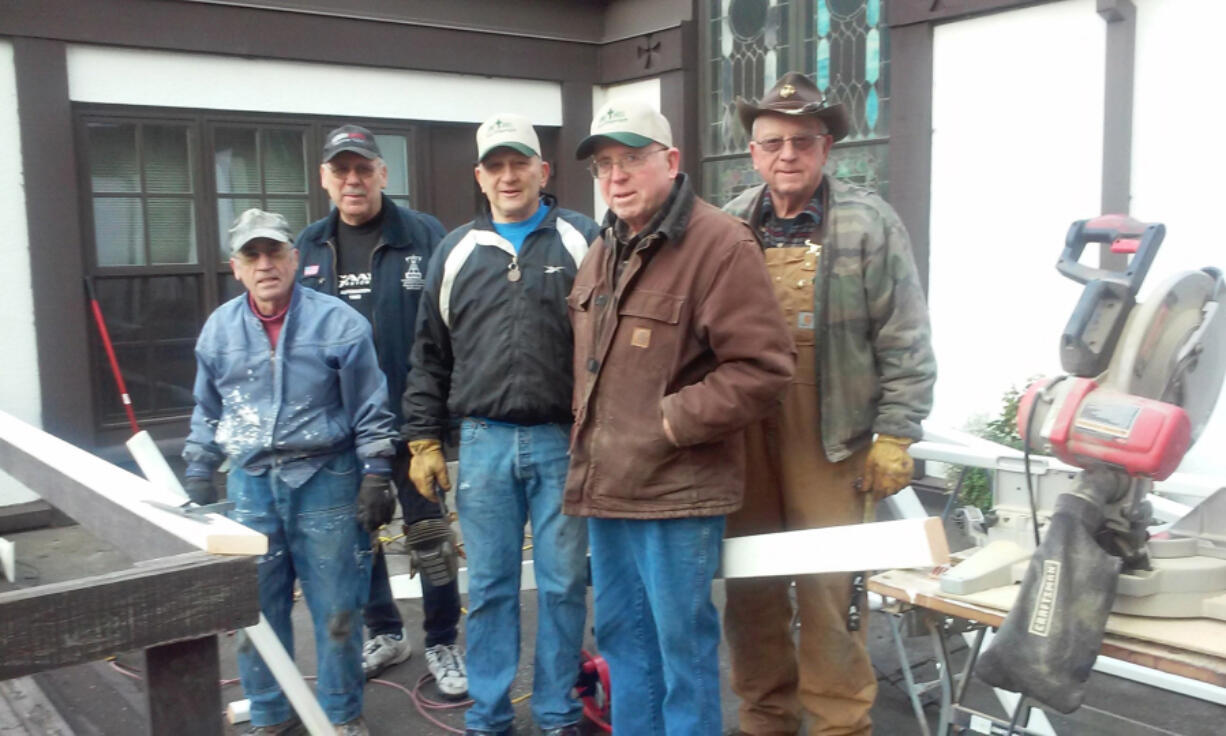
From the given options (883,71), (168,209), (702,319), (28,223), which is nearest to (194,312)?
(168,209)

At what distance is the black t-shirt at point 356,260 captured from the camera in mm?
3717

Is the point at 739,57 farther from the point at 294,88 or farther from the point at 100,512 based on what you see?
the point at 100,512

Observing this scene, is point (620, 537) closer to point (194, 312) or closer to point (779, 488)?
point (779, 488)

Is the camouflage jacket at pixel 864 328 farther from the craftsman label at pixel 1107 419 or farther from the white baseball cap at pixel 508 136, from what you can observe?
the white baseball cap at pixel 508 136

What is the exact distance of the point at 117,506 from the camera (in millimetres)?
1801

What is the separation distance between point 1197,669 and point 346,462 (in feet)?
7.60

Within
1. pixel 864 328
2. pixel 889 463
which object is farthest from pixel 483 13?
pixel 889 463

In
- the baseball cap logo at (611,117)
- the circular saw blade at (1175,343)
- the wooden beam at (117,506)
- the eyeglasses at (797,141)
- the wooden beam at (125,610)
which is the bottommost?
the wooden beam at (125,610)

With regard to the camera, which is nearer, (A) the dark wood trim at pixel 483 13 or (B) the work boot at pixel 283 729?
(B) the work boot at pixel 283 729

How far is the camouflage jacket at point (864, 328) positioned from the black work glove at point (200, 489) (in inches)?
75.7

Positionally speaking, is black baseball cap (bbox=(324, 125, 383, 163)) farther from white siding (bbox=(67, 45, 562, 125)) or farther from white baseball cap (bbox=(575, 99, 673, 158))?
white siding (bbox=(67, 45, 562, 125))

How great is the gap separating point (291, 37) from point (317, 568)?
448cm

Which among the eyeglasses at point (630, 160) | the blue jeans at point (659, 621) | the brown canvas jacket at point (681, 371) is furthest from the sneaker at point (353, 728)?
the eyeglasses at point (630, 160)

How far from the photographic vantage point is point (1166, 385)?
2127 millimetres
